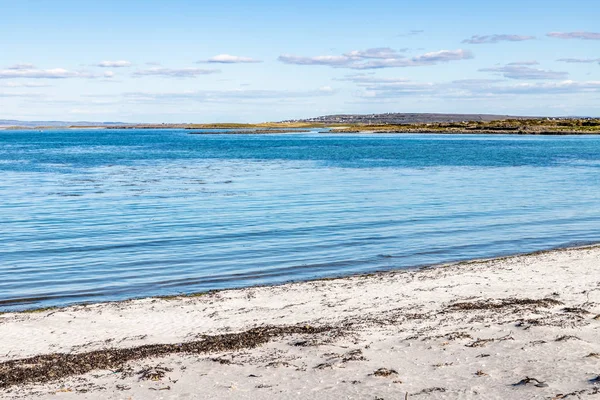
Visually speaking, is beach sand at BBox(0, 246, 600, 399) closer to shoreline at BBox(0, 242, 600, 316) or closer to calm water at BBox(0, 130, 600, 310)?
shoreline at BBox(0, 242, 600, 316)

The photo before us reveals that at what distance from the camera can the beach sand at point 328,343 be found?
9891 millimetres

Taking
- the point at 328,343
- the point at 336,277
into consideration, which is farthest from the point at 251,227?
the point at 328,343

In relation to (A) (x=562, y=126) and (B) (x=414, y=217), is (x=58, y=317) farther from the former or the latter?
(A) (x=562, y=126)

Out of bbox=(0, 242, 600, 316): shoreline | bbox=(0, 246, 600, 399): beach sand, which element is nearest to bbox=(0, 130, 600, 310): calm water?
bbox=(0, 242, 600, 316): shoreline

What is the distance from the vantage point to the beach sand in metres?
9.89

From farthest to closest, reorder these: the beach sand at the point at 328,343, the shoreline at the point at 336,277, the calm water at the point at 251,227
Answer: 1. the calm water at the point at 251,227
2. the shoreline at the point at 336,277
3. the beach sand at the point at 328,343

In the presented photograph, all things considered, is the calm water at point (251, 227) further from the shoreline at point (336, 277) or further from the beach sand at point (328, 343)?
the beach sand at point (328, 343)

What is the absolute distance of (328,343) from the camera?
39.2 feet

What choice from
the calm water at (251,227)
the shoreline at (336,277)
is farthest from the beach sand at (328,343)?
the calm water at (251,227)

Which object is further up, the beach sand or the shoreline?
the beach sand

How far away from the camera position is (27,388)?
10.2 meters

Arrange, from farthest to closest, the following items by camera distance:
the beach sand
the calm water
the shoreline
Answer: the calm water
the shoreline
the beach sand

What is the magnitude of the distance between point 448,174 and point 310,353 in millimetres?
47596

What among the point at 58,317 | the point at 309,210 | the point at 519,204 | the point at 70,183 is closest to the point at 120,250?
the point at 58,317
